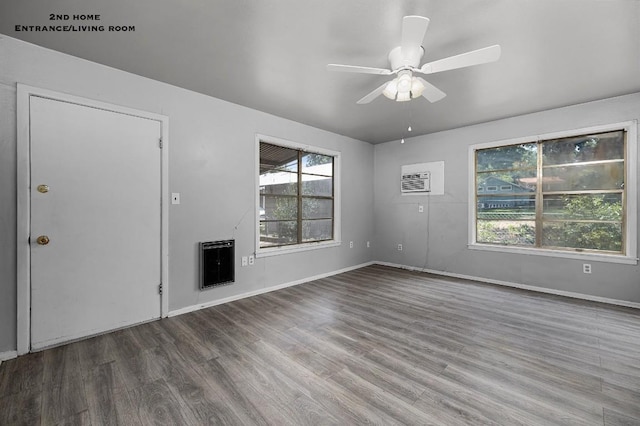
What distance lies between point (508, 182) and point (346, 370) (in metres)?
3.95

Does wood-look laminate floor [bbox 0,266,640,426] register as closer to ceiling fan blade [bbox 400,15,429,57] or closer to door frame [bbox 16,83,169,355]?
door frame [bbox 16,83,169,355]

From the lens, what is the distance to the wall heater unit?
3.23m

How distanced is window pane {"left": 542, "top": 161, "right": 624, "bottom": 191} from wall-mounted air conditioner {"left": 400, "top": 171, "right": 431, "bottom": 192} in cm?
165

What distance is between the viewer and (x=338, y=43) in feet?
7.31

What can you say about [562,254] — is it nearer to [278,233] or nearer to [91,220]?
[278,233]

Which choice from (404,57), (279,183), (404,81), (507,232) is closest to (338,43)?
(404,57)

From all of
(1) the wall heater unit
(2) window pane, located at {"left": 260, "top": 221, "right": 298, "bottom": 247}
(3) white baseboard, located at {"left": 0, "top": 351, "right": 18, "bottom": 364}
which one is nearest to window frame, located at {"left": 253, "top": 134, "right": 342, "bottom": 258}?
(2) window pane, located at {"left": 260, "top": 221, "right": 298, "bottom": 247}

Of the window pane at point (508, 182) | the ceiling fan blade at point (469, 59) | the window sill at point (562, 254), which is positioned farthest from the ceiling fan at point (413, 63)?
the window sill at point (562, 254)

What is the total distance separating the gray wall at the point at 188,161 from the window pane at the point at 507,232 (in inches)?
110

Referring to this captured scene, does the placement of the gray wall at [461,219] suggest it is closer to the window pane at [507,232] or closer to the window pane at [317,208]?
the window pane at [507,232]

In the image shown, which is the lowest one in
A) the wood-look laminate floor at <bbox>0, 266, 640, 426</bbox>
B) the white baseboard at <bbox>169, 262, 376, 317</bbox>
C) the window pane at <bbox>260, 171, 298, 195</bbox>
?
the wood-look laminate floor at <bbox>0, 266, 640, 426</bbox>

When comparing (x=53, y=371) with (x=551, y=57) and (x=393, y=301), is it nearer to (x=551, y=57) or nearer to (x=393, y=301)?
(x=393, y=301)

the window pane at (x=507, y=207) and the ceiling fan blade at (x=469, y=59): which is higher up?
the ceiling fan blade at (x=469, y=59)

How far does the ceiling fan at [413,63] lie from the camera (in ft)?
5.82
